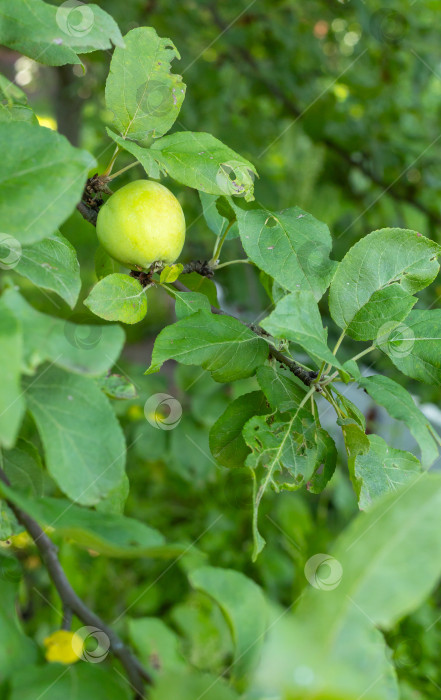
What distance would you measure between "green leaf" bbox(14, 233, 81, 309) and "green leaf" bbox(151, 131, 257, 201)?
102 millimetres

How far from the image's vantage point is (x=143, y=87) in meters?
0.48

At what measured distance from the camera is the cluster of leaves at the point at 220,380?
213mm

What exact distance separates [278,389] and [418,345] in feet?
0.38

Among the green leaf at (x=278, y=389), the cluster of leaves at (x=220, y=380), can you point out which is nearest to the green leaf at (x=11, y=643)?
the cluster of leaves at (x=220, y=380)

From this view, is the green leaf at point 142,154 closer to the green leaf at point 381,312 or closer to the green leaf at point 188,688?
the green leaf at point 381,312

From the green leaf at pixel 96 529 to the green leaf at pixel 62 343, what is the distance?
7 centimetres

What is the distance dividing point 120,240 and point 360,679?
0.36 metres

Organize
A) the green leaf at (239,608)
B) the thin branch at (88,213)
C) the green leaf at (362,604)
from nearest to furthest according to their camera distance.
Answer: the green leaf at (362,604)
the green leaf at (239,608)
the thin branch at (88,213)

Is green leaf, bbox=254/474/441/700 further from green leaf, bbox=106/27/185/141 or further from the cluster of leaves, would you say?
green leaf, bbox=106/27/185/141

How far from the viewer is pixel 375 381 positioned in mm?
455

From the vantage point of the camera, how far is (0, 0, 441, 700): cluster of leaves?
21 cm

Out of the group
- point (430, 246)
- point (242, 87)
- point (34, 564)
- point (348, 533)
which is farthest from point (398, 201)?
point (348, 533)

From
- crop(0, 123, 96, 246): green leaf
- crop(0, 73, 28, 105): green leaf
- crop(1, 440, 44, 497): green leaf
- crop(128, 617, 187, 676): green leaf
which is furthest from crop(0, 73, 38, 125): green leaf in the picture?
crop(128, 617, 187, 676): green leaf

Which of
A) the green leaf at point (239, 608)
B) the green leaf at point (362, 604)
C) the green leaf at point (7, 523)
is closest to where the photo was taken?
the green leaf at point (362, 604)
